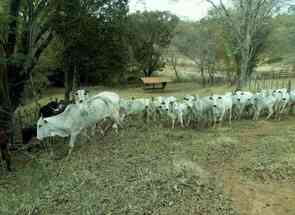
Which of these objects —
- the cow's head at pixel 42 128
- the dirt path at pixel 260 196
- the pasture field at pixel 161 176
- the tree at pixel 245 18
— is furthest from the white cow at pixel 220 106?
the tree at pixel 245 18

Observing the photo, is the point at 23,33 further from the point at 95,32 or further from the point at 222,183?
the point at 222,183

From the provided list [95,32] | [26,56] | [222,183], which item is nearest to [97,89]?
[95,32]

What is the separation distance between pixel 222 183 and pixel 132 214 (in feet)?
6.30

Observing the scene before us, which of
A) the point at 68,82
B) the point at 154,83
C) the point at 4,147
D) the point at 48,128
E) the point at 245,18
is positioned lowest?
the point at 4,147

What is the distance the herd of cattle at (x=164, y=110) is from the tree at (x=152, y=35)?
59.5ft

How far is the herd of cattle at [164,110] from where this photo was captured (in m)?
8.03

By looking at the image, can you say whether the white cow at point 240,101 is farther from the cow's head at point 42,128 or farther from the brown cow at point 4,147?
the brown cow at point 4,147

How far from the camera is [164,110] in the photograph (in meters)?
9.86

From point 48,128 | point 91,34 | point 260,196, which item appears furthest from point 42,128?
point 260,196

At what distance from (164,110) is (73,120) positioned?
10.5 feet

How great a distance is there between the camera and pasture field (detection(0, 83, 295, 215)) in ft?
15.9

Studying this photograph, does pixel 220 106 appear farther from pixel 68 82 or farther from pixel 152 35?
pixel 152 35

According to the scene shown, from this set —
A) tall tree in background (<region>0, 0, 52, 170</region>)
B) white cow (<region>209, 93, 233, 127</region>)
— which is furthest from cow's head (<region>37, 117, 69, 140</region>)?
white cow (<region>209, 93, 233, 127</region>)

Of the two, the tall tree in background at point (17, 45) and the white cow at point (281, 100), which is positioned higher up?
the tall tree in background at point (17, 45)
